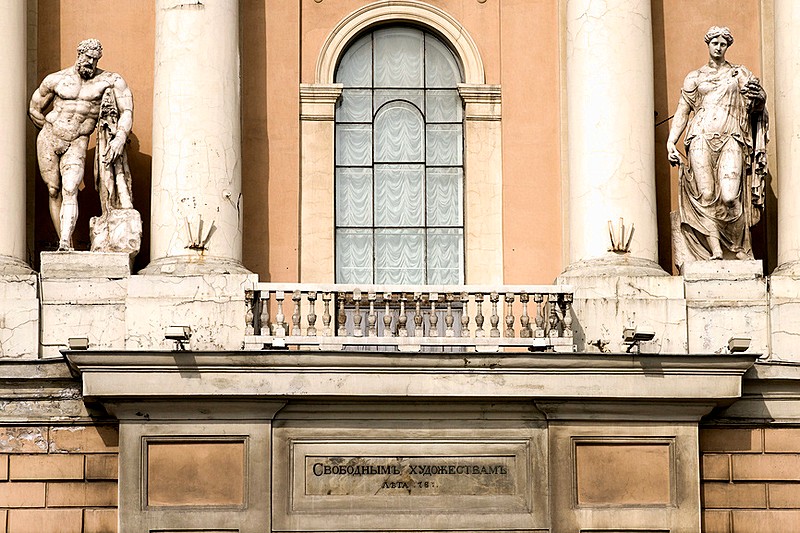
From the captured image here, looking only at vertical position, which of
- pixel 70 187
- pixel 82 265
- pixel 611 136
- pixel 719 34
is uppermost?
pixel 719 34

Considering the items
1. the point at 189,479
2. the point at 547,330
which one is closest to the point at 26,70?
the point at 189,479

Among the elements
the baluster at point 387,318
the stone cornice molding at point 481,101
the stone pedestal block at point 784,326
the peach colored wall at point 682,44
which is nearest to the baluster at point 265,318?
the baluster at point 387,318

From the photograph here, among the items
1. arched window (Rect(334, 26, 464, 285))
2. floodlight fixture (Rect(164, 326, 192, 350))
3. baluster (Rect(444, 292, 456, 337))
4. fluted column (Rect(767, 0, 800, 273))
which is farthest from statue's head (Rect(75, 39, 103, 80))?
fluted column (Rect(767, 0, 800, 273))

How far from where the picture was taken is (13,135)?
20.1 meters

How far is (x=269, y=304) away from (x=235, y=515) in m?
2.82

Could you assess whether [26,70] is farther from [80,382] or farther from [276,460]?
[276,460]

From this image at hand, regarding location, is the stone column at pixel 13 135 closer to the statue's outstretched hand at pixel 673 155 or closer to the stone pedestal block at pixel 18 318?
the stone pedestal block at pixel 18 318

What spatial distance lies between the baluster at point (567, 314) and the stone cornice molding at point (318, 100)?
3.92 meters

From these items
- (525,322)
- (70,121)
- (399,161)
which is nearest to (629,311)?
(525,322)

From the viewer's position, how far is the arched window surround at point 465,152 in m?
21.3

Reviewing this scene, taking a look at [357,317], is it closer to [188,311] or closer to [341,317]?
[341,317]

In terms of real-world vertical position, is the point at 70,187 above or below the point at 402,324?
above

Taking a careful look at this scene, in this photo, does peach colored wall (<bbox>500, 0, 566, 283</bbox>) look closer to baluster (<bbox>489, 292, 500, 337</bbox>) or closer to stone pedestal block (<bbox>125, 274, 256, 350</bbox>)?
baluster (<bbox>489, 292, 500, 337</bbox>)

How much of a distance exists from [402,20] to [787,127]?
4756mm
